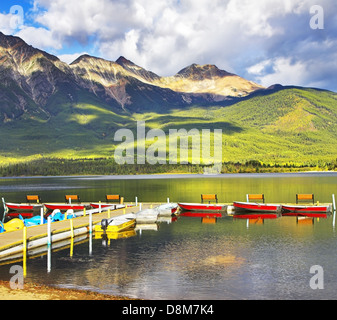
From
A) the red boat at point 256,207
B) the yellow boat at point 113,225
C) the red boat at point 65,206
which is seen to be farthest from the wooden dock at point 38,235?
the red boat at point 256,207

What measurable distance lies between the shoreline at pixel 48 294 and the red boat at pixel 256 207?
4825 centimetres

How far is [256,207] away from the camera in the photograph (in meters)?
70.2

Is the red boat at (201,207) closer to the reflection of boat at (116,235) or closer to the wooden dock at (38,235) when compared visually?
the wooden dock at (38,235)

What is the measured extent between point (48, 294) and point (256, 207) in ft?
166

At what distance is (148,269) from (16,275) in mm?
9572

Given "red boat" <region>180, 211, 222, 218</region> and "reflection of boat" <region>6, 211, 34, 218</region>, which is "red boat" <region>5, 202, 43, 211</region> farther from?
"red boat" <region>180, 211, 222, 218</region>

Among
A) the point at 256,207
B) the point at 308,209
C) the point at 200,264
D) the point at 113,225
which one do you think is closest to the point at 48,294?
the point at 200,264

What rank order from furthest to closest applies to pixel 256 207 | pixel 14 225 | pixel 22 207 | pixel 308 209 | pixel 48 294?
pixel 22 207 → pixel 256 207 → pixel 308 209 → pixel 14 225 → pixel 48 294

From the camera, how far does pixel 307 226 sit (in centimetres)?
5534

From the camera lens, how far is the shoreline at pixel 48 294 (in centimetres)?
2406

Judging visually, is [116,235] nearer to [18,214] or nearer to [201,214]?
[201,214]
